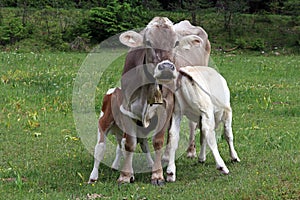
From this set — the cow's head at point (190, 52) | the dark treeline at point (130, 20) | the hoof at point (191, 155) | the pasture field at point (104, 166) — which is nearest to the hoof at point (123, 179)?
the pasture field at point (104, 166)

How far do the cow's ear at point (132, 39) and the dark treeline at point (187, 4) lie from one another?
89.8 ft

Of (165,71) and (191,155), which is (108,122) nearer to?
(165,71)

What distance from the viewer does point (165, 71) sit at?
6996 mm

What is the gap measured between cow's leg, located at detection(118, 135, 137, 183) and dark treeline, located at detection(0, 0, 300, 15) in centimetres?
2737

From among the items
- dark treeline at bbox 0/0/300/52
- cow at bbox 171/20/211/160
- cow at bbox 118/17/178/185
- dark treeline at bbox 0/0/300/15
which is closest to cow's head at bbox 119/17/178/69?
cow at bbox 118/17/178/185

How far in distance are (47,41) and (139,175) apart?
23989mm

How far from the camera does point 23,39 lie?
32.0 metres

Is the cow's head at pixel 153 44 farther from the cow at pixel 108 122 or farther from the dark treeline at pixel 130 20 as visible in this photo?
the dark treeline at pixel 130 20

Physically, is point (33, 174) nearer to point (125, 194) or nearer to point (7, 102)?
point (125, 194)

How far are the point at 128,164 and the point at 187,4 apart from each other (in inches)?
1189

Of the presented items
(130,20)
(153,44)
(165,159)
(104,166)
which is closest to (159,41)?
(153,44)

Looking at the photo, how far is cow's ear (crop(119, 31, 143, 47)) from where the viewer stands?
758 cm

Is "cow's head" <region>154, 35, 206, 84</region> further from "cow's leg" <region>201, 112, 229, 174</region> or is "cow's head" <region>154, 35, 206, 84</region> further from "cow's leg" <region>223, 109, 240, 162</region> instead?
"cow's leg" <region>223, 109, 240, 162</region>

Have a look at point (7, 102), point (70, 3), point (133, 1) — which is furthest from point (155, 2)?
point (7, 102)
